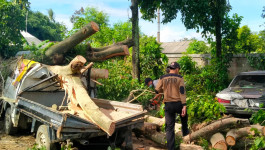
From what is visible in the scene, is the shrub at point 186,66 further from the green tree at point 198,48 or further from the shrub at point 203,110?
the green tree at point 198,48

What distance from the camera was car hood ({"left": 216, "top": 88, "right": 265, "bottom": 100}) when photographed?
24.2 ft

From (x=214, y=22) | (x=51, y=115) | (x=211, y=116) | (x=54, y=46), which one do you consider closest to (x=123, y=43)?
(x=54, y=46)

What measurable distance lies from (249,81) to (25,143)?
643 centimetres

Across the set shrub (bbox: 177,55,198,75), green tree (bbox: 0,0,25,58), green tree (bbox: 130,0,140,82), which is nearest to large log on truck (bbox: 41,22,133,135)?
green tree (bbox: 130,0,140,82)

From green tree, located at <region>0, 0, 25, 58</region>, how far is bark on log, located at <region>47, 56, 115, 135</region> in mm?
6272

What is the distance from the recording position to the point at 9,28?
13414mm

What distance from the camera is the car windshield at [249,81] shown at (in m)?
8.27

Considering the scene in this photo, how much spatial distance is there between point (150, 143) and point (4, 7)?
1013cm

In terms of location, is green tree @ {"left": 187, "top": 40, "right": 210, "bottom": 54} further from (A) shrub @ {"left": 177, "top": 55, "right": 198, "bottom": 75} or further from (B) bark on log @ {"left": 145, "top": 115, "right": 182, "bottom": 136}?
(B) bark on log @ {"left": 145, "top": 115, "right": 182, "bottom": 136}

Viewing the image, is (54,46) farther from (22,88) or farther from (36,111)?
(36,111)

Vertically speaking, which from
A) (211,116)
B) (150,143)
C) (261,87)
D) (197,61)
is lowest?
(150,143)

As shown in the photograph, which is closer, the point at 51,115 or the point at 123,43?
the point at 51,115

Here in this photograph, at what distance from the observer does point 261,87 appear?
8055 mm

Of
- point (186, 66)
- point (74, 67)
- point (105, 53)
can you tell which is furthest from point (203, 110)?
point (186, 66)
